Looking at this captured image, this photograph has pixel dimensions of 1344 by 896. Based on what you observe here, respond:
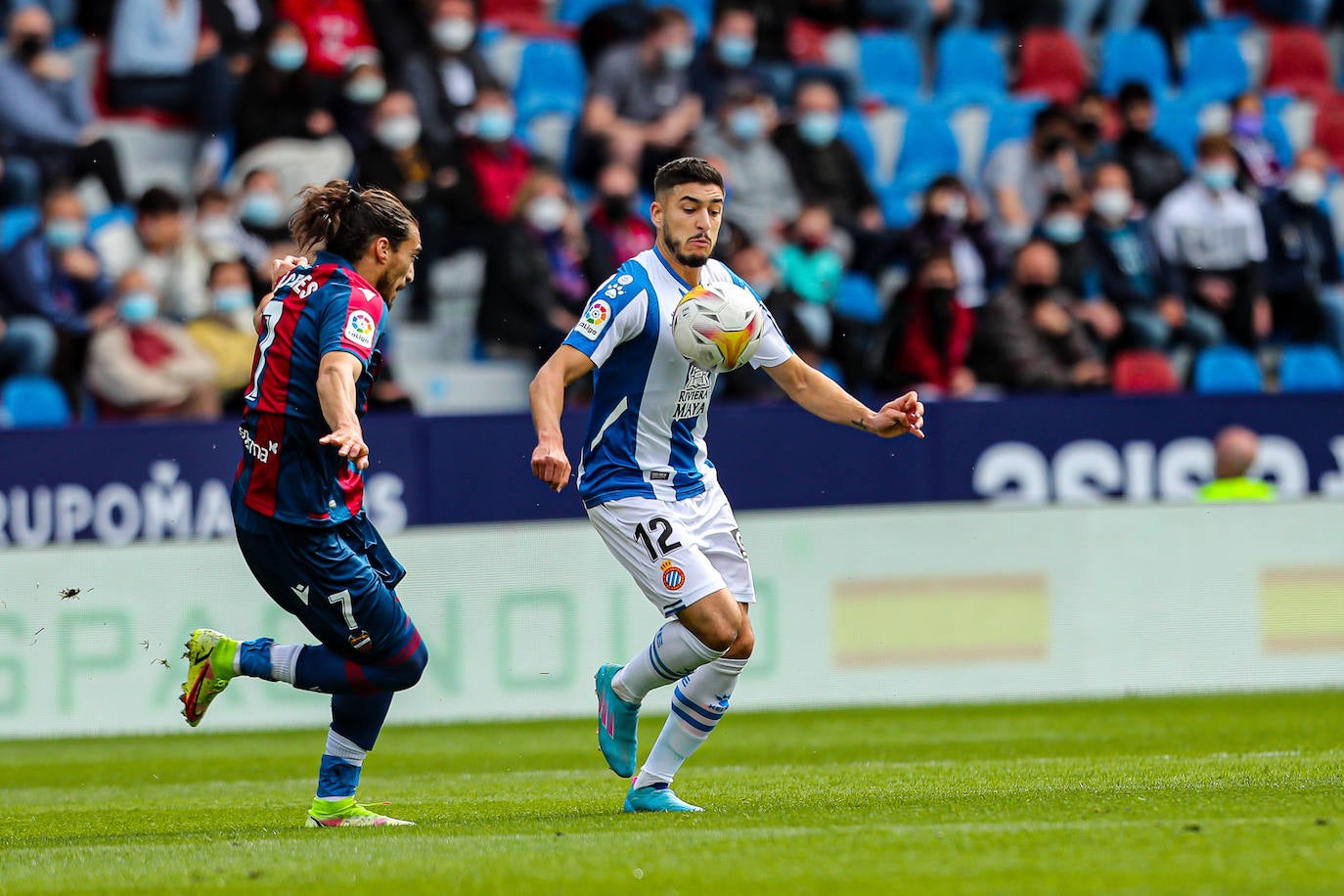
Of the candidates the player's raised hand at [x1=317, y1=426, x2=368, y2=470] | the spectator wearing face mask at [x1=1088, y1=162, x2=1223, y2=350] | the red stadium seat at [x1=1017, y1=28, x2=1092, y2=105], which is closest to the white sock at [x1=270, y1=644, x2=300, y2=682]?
the player's raised hand at [x1=317, y1=426, x2=368, y2=470]

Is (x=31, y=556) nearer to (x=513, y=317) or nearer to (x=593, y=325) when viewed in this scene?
(x=513, y=317)

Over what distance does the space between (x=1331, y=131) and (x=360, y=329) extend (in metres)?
15.4

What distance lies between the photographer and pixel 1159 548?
1316 centimetres

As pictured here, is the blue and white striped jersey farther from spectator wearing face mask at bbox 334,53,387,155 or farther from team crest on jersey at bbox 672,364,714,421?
spectator wearing face mask at bbox 334,53,387,155

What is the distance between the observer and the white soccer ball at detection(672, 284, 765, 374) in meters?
7.24

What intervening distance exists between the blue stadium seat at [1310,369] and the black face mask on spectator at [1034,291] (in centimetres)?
228

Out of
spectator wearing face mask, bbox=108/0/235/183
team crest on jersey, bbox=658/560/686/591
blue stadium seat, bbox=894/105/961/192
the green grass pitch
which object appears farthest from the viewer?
blue stadium seat, bbox=894/105/961/192

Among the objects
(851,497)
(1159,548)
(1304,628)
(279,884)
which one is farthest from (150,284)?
(279,884)

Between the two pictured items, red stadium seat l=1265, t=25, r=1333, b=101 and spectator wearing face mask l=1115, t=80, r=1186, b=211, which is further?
red stadium seat l=1265, t=25, r=1333, b=101

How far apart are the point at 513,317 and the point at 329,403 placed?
883 centimetres

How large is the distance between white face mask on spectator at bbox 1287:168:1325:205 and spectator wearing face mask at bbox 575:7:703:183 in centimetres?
537

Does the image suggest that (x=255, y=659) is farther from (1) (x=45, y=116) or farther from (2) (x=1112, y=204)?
(2) (x=1112, y=204)

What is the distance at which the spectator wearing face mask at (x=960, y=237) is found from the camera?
16.4 metres

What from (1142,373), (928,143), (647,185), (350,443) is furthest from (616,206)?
(350,443)
